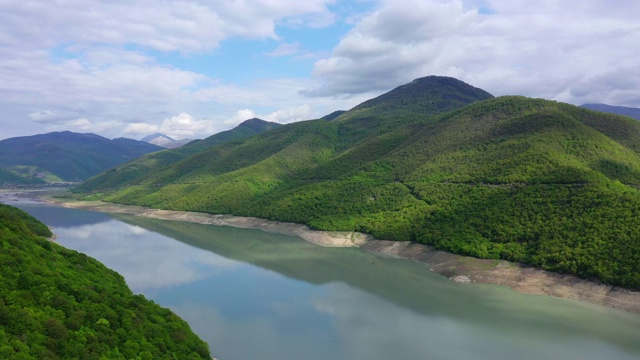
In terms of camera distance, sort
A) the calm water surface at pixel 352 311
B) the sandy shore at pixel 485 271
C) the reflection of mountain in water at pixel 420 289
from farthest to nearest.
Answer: the sandy shore at pixel 485 271, the reflection of mountain in water at pixel 420 289, the calm water surface at pixel 352 311

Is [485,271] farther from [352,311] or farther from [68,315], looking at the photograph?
[68,315]

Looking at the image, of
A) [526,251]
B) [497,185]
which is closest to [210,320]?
[526,251]

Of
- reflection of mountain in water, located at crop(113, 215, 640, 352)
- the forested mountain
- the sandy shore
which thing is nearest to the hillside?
reflection of mountain in water, located at crop(113, 215, 640, 352)

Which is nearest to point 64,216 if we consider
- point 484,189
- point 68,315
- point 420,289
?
point 420,289

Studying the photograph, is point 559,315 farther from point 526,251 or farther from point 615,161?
point 615,161

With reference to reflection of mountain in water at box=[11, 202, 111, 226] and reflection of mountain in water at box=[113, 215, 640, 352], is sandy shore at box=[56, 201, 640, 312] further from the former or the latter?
reflection of mountain in water at box=[11, 202, 111, 226]

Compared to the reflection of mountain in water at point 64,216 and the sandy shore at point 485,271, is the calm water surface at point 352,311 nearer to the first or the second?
the sandy shore at point 485,271

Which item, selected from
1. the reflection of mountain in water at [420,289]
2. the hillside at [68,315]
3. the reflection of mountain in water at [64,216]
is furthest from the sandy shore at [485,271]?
the reflection of mountain in water at [64,216]
